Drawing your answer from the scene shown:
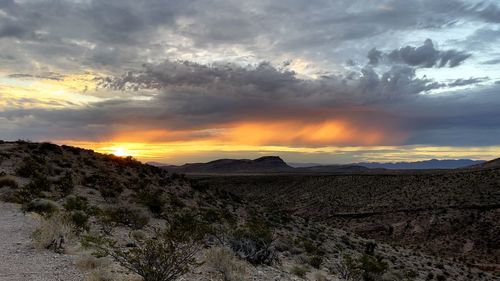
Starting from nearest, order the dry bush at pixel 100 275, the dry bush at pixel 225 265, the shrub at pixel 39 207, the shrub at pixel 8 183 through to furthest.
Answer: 1. the dry bush at pixel 100 275
2. the dry bush at pixel 225 265
3. the shrub at pixel 39 207
4. the shrub at pixel 8 183

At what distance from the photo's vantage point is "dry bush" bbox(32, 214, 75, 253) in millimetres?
12283

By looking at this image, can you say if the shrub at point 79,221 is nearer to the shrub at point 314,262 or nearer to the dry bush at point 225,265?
the dry bush at point 225,265

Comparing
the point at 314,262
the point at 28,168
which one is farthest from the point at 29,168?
the point at 314,262

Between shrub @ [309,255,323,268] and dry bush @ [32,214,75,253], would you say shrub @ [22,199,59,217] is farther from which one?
shrub @ [309,255,323,268]

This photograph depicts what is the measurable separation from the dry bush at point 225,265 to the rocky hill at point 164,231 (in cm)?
3

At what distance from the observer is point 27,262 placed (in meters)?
10.9

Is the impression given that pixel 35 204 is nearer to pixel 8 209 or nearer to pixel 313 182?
pixel 8 209

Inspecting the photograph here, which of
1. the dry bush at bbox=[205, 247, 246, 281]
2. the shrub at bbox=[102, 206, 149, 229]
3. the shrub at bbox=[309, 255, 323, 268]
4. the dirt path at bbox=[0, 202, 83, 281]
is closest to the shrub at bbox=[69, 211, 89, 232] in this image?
the dirt path at bbox=[0, 202, 83, 281]

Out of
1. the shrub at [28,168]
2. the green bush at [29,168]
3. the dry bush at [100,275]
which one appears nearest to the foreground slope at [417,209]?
the green bush at [29,168]

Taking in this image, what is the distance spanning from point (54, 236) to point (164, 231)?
20.6 ft

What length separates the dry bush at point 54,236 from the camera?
12.3m

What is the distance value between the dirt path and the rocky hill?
0.32 m

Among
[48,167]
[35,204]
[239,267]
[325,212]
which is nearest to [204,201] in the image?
[48,167]

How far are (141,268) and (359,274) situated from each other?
11.7m
